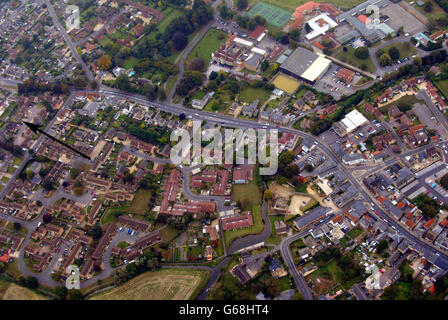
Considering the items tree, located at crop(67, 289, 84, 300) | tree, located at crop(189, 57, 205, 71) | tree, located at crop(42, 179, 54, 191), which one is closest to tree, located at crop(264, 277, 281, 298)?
tree, located at crop(67, 289, 84, 300)

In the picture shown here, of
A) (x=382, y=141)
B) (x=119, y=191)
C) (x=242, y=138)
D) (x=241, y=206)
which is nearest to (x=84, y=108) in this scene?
(x=119, y=191)

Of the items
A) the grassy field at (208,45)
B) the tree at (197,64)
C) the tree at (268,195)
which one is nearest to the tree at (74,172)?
the tree at (197,64)

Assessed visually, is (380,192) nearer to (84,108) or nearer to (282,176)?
(282,176)

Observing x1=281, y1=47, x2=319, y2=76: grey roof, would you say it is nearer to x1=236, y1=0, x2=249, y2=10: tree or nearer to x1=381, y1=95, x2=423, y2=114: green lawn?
x1=381, y1=95, x2=423, y2=114: green lawn

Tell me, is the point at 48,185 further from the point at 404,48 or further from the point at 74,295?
the point at 404,48

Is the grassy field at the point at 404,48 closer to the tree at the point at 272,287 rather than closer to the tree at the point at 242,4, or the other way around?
the tree at the point at 242,4
